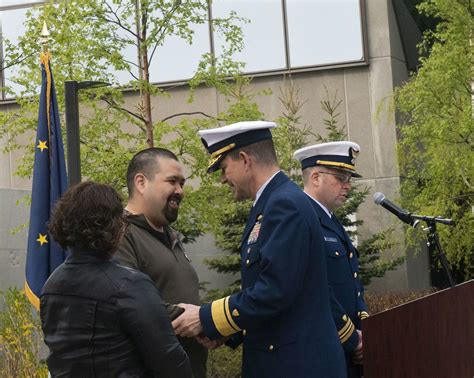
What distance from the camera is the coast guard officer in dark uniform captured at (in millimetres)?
4781

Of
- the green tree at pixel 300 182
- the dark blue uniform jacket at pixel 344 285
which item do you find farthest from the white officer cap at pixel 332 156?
the green tree at pixel 300 182

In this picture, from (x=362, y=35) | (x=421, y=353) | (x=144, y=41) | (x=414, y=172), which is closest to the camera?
(x=421, y=353)

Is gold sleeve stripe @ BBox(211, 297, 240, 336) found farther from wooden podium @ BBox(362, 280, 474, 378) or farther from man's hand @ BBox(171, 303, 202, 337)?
wooden podium @ BBox(362, 280, 474, 378)

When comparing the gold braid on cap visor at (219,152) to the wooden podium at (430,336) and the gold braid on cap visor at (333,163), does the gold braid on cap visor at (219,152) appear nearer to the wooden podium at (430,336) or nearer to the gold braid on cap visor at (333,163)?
the wooden podium at (430,336)

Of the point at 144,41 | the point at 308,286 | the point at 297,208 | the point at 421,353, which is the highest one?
the point at 144,41

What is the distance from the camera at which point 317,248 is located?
193 inches

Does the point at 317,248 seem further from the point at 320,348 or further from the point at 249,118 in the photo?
the point at 249,118

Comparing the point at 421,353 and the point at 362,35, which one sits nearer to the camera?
the point at 421,353

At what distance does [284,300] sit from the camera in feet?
15.6

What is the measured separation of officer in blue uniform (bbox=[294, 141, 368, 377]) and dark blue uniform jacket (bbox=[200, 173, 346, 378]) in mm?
701

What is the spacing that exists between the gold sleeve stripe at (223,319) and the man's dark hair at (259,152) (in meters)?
0.64

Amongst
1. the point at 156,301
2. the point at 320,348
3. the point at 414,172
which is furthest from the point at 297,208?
the point at 414,172

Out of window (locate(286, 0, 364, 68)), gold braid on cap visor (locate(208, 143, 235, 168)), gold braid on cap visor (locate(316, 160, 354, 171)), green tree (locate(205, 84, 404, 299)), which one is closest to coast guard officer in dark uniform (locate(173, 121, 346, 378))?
gold braid on cap visor (locate(208, 143, 235, 168))

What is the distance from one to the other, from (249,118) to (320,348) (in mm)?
10794
